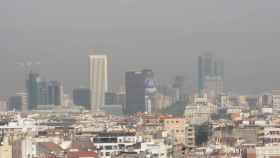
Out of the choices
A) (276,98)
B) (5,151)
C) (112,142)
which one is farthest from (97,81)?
(5,151)

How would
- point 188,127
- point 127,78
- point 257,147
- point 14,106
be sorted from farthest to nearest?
point 127,78, point 14,106, point 188,127, point 257,147

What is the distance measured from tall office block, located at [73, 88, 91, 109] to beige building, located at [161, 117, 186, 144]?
102ft

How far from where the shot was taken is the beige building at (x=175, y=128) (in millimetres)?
59894

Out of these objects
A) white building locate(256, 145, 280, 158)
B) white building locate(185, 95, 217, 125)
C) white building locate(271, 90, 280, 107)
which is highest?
white building locate(271, 90, 280, 107)

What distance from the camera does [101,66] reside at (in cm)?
10406

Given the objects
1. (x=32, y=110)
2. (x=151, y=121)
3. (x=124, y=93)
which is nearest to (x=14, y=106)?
(x=32, y=110)

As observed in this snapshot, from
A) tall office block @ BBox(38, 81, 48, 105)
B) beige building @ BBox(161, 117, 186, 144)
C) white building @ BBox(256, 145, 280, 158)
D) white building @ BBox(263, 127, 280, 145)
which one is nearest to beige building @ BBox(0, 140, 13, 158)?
white building @ BBox(256, 145, 280, 158)

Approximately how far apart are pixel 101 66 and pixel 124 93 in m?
3.60

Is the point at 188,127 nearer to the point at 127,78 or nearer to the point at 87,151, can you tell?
the point at 87,151

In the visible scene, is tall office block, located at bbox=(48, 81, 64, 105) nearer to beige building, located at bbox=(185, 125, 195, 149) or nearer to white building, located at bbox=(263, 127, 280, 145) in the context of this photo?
beige building, located at bbox=(185, 125, 195, 149)

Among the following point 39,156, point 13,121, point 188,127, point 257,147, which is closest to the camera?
point 39,156

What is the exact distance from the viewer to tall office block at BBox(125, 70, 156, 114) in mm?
97000

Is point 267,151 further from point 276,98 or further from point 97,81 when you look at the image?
point 97,81

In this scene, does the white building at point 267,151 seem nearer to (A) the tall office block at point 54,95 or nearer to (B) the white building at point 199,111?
(B) the white building at point 199,111
